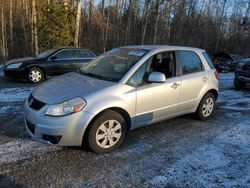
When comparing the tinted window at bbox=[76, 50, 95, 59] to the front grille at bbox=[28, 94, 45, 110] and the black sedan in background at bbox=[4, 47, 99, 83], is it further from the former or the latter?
the front grille at bbox=[28, 94, 45, 110]

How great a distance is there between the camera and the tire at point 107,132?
434cm

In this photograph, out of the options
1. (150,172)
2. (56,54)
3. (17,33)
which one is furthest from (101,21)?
(150,172)

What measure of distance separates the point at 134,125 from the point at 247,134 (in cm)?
237

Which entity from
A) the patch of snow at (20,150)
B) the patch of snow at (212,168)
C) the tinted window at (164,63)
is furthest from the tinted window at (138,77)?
the patch of snow at (20,150)

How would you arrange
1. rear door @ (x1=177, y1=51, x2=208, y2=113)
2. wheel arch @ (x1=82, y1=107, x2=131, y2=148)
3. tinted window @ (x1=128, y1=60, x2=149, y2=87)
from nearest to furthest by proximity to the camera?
wheel arch @ (x1=82, y1=107, x2=131, y2=148) < tinted window @ (x1=128, y1=60, x2=149, y2=87) < rear door @ (x1=177, y1=51, x2=208, y2=113)

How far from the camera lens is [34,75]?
1077cm

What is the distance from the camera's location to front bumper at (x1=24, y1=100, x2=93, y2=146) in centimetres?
408

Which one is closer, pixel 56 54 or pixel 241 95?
pixel 241 95

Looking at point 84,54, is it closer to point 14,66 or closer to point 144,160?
point 14,66

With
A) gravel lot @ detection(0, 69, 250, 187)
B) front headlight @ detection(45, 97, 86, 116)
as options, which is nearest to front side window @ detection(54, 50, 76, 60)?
gravel lot @ detection(0, 69, 250, 187)

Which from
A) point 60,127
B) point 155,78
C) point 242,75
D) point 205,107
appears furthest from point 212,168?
point 242,75

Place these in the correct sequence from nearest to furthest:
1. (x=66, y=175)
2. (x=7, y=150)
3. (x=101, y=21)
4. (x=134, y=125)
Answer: (x=66, y=175) < (x=7, y=150) < (x=134, y=125) < (x=101, y=21)

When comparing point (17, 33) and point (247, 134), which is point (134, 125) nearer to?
point (247, 134)

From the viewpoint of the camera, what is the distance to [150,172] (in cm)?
399
